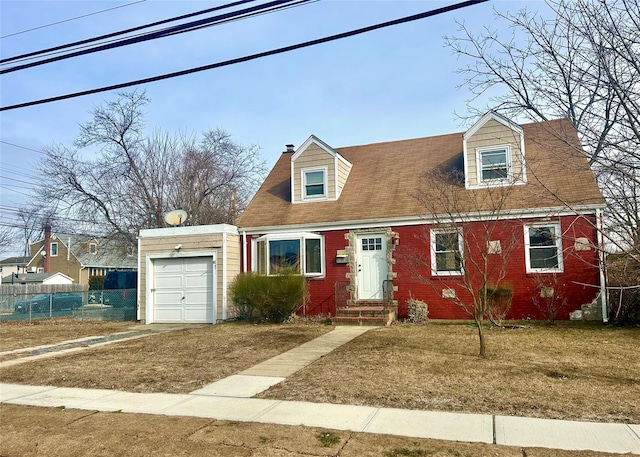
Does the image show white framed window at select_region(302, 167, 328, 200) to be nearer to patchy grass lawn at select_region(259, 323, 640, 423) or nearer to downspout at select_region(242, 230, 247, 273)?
downspout at select_region(242, 230, 247, 273)

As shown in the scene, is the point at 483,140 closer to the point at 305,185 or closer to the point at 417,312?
the point at 417,312

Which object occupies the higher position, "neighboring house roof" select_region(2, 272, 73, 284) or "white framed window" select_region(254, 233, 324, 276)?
"white framed window" select_region(254, 233, 324, 276)

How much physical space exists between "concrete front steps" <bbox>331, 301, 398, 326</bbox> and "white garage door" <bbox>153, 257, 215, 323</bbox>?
4.46m

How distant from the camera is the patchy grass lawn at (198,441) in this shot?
4.52 m

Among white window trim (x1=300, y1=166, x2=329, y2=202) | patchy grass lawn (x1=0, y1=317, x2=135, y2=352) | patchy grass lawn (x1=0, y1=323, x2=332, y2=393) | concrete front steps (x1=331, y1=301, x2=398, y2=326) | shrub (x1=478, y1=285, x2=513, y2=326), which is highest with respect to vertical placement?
white window trim (x1=300, y1=166, x2=329, y2=202)

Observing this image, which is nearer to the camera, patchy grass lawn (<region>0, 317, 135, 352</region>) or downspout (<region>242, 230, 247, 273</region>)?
patchy grass lawn (<region>0, 317, 135, 352</region>)

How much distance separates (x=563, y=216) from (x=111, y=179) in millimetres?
22974

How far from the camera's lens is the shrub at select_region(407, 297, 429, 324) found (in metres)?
14.2

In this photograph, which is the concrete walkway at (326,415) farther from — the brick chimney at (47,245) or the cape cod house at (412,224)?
the brick chimney at (47,245)

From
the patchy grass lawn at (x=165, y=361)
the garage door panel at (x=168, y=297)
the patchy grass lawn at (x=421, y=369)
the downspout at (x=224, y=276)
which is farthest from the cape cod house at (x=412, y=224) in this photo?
the patchy grass lawn at (x=165, y=361)

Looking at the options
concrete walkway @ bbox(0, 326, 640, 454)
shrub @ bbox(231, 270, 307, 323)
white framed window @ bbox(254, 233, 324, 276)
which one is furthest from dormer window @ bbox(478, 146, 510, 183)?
concrete walkway @ bbox(0, 326, 640, 454)

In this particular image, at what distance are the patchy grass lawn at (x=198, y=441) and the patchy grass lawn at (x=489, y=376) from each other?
46.3 inches

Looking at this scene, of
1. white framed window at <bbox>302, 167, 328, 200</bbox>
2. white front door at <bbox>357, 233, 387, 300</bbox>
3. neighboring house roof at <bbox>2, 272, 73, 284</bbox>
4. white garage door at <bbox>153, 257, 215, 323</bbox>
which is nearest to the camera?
white front door at <bbox>357, 233, 387, 300</bbox>

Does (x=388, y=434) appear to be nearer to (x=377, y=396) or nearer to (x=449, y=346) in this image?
(x=377, y=396)
